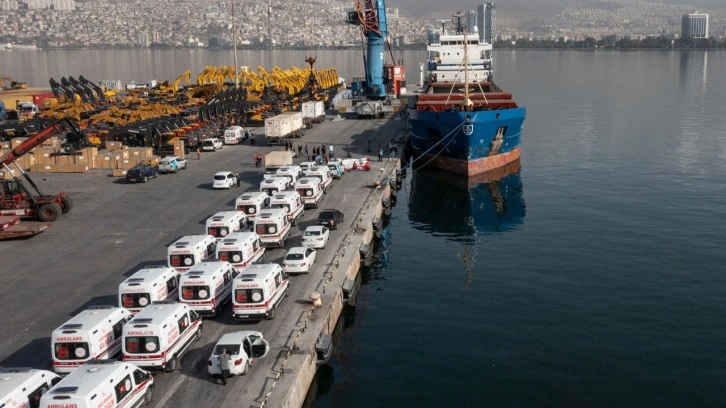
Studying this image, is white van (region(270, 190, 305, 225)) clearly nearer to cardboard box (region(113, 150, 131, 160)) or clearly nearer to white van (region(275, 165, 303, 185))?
white van (region(275, 165, 303, 185))

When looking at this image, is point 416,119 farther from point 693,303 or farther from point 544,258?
point 693,303

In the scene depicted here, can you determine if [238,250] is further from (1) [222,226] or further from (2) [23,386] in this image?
(2) [23,386]

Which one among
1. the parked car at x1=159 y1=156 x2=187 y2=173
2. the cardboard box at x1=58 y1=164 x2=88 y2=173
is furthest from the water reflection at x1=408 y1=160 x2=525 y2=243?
the cardboard box at x1=58 y1=164 x2=88 y2=173

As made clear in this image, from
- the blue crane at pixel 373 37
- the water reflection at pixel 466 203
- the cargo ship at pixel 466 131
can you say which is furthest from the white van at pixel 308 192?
the blue crane at pixel 373 37

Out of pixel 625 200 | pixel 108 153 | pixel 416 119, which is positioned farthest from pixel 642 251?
pixel 108 153

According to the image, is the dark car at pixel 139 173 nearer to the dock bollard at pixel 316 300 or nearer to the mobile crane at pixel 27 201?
the mobile crane at pixel 27 201

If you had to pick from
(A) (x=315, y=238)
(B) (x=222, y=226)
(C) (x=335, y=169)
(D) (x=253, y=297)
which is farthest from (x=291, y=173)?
(D) (x=253, y=297)
